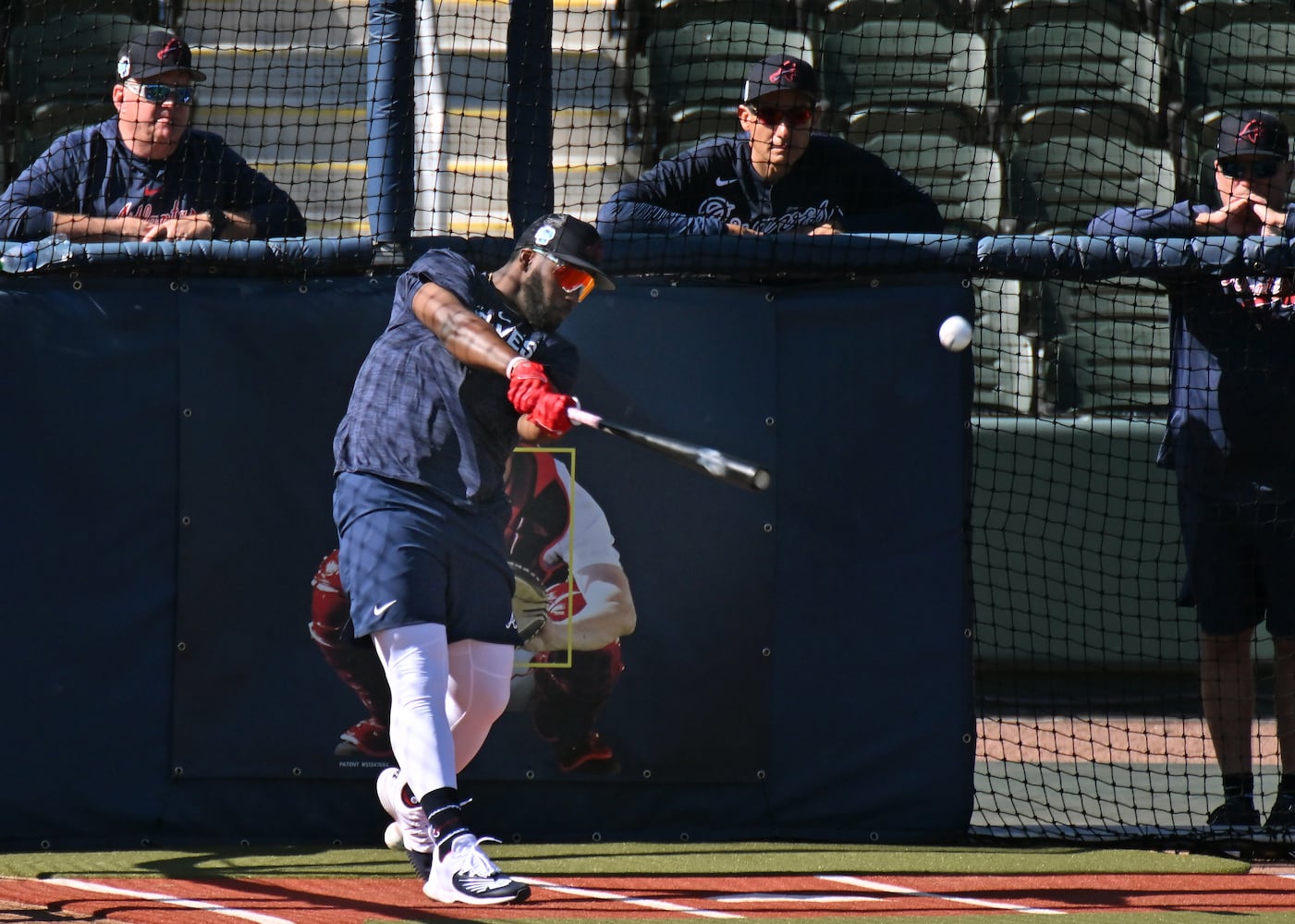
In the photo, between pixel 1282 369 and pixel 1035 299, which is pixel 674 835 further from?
pixel 1035 299

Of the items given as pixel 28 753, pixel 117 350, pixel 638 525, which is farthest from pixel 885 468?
pixel 28 753

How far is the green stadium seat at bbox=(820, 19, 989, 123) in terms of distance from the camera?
7578mm

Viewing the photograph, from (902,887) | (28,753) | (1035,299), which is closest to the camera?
(902,887)

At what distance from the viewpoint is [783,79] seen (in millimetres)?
5000

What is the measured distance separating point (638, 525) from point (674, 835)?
0.96 meters

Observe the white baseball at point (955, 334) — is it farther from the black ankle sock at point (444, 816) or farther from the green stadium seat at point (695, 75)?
the green stadium seat at point (695, 75)

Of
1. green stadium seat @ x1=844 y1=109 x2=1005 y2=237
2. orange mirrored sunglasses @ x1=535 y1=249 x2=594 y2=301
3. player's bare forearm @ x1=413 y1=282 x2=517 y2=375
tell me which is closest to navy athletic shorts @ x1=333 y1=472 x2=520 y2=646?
player's bare forearm @ x1=413 y1=282 x2=517 y2=375

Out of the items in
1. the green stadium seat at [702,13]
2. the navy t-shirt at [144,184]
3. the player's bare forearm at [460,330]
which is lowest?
the player's bare forearm at [460,330]

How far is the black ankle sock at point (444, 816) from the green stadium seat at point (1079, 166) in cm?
460

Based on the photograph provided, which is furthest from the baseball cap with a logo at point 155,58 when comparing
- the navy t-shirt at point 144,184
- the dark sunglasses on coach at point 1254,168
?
the dark sunglasses on coach at point 1254,168

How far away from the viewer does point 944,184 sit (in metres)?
7.31

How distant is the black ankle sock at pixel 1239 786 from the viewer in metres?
4.67

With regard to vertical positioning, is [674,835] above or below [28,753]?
below

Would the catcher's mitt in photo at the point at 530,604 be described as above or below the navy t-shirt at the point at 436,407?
below
